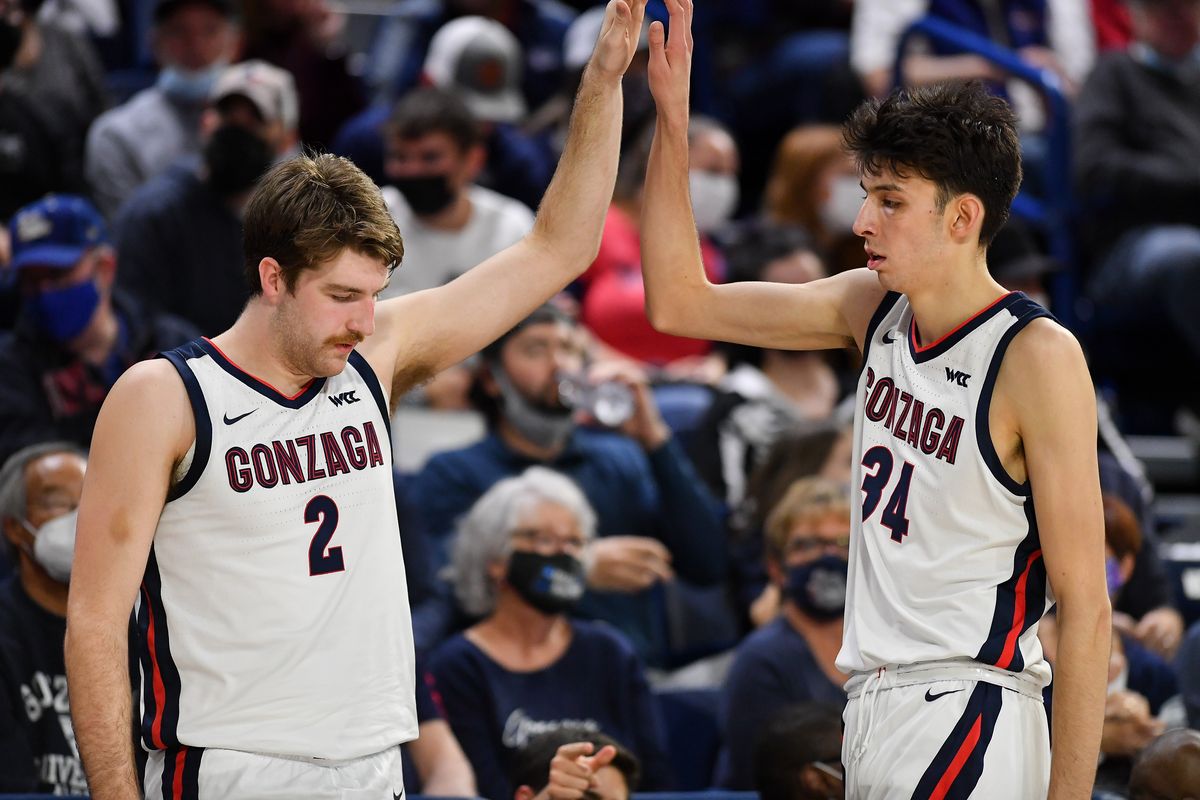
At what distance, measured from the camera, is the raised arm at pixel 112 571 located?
3.11 m

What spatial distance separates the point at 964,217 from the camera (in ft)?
11.0

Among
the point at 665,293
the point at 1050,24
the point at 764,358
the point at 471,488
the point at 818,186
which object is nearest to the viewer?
the point at 665,293

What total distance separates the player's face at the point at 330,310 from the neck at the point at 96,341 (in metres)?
2.79

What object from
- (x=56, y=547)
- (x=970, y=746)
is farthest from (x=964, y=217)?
(x=56, y=547)

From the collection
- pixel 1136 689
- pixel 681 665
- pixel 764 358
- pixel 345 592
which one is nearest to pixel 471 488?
pixel 681 665

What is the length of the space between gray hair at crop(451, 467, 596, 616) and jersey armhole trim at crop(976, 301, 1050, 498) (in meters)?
2.42

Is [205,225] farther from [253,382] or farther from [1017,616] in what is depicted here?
[1017,616]

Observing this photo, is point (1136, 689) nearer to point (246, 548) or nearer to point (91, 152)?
point (246, 548)

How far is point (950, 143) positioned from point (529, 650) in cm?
264

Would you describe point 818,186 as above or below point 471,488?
above

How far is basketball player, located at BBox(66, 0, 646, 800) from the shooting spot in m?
3.14

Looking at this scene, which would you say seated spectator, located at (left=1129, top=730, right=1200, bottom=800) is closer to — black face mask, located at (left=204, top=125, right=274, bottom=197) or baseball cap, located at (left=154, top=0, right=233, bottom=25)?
black face mask, located at (left=204, top=125, right=274, bottom=197)

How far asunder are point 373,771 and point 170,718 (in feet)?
1.34

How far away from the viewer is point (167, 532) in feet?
10.7
